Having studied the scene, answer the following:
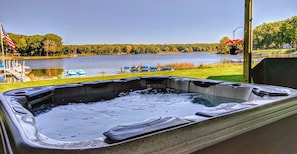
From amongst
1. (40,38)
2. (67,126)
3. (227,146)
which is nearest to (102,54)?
(40,38)

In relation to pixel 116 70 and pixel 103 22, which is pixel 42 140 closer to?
pixel 116 70

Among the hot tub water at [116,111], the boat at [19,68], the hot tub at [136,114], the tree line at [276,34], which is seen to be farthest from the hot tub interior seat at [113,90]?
the tree line at [276,34]

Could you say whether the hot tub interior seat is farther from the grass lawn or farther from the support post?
the grass lawn

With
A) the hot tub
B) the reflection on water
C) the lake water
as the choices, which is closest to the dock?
the reflection on water

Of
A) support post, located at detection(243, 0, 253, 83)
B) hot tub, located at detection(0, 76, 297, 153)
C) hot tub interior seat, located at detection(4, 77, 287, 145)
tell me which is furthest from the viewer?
support post, located at detection(243, 0, 253, 83)

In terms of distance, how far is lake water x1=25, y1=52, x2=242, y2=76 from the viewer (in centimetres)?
1065

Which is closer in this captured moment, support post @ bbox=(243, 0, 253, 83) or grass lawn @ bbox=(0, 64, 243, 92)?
support post @ bbox=(243, 0, 253, 83)

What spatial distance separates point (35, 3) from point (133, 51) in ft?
16.6

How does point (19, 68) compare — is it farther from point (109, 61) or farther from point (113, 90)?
point (113, 90)

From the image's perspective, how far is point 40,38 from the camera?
35.2ft

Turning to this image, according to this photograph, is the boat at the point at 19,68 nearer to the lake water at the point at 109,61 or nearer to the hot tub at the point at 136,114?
the lake water at the point at 109,61

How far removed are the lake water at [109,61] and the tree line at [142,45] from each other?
385mm

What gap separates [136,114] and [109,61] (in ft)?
36.4

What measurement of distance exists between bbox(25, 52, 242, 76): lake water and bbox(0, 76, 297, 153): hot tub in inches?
254
